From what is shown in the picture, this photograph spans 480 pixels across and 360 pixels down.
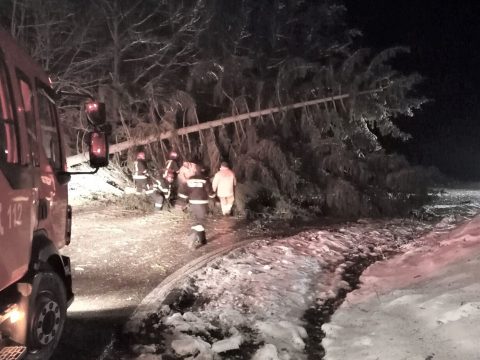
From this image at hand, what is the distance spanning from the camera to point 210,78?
15570 millimetres

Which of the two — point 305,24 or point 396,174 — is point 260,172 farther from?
point 305,24

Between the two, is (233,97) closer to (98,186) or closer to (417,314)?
(98,186)

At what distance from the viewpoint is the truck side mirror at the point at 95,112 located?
4.95 metres

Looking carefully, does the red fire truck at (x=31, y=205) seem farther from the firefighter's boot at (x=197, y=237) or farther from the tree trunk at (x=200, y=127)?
the tree trunk at (x=200, y=127)

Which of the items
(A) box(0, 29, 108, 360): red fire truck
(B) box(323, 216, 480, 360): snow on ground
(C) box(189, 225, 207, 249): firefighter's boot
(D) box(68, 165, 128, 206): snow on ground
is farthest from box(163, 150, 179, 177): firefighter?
(A) box(0, 29, 108, 360): red fire truck

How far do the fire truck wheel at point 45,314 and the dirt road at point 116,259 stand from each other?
39 centimetres

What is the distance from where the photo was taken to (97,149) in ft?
16.0

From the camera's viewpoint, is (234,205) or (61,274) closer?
(61,274)

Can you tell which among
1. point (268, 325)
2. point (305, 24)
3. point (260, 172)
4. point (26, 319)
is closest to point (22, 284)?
point (26, 319)

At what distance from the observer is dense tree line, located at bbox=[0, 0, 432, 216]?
14.0 meters

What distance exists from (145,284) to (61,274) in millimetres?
2406

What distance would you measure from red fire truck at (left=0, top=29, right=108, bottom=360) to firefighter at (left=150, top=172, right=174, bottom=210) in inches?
306

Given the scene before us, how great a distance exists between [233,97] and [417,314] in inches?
465

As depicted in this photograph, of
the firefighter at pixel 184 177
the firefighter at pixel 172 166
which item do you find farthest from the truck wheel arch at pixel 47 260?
the firefighter at pixel 172 166
